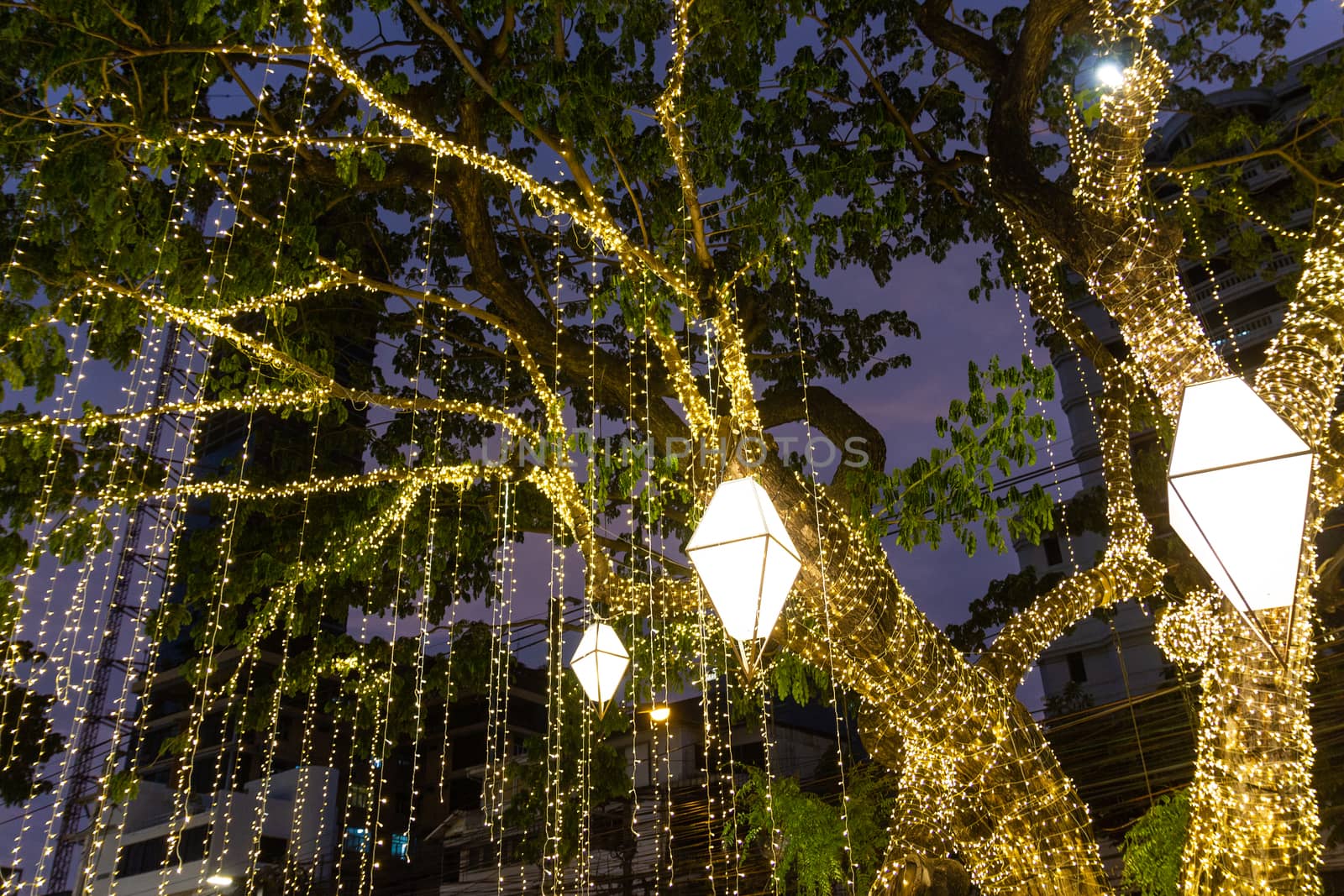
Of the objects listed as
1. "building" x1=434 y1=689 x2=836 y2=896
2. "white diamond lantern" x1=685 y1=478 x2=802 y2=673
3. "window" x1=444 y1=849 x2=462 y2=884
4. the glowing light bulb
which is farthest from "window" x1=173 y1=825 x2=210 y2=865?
the glowing light bulb

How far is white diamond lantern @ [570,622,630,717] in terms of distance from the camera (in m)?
4.48

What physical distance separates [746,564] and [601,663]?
2165mm

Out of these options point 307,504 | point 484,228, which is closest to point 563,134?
point 484,228

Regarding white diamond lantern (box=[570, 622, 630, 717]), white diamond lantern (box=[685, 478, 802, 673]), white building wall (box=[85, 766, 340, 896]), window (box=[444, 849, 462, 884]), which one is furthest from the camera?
white building wall (box=[85, 766, 340, 896])

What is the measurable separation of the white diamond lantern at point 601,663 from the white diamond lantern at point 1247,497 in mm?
2960

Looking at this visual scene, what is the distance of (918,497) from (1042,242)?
1328 mm

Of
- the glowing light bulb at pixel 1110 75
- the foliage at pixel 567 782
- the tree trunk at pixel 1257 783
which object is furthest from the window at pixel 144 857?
the glowing light bulb at pixel 1110 75

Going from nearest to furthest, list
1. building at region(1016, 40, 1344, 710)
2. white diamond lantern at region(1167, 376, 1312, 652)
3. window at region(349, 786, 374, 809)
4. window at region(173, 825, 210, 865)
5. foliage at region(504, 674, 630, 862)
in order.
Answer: white diamond lantern at region(1167, 376, 1312, 652)
foliage at region(504, 674, 630, 862)
building at region(1016, 40, 1344, 710)
window at region(173, 825, 210, 865)
window at region(349, 786, 374, 809)

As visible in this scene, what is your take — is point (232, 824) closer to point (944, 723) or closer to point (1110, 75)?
point (944, 723)

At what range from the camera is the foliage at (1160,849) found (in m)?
4.25

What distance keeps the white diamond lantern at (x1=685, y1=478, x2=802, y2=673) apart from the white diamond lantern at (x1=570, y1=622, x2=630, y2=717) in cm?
202

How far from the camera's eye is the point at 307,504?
20.7 ft

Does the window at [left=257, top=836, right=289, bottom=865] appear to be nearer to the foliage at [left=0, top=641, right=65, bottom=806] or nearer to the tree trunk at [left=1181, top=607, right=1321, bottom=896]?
the foliage at [left=0, top=641, right=65, bottom=806]

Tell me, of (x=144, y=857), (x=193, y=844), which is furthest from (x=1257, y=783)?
(x=144, y=857)
